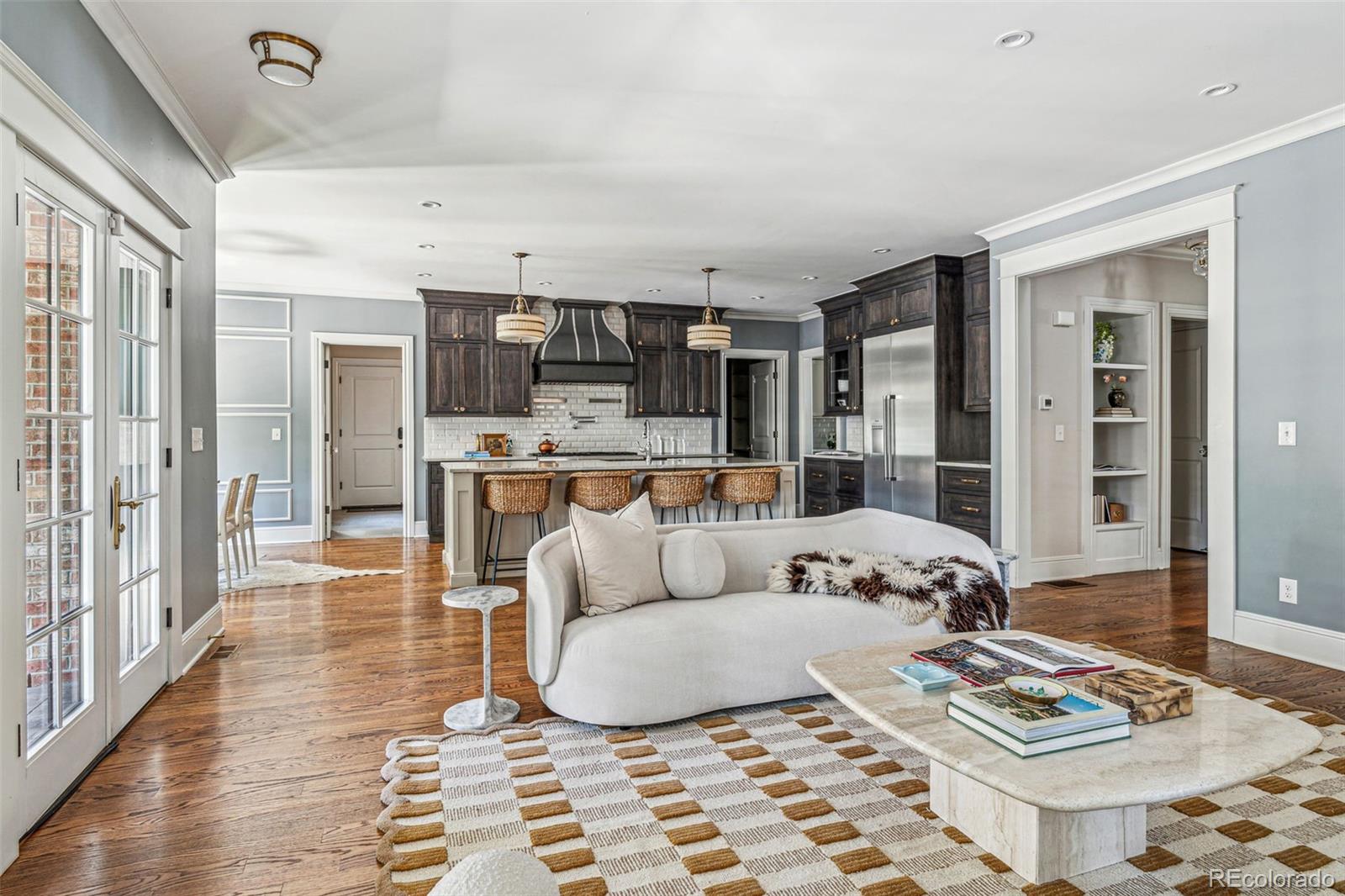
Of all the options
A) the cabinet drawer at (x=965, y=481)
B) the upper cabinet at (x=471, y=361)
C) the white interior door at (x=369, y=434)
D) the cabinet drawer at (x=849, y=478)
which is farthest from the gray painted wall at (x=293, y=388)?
the cabinet drawer at (x=965, y=481)

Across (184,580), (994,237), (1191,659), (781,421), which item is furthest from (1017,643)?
(781,421)

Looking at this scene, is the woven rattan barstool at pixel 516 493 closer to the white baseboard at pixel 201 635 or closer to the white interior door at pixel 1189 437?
the white baseboard at pixel 201 635

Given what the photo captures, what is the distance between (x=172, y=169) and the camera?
349 centimetres

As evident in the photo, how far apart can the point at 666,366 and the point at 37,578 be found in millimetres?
6920

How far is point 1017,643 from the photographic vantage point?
2.38m

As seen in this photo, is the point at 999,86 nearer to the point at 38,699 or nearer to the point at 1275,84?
the point at 1275,84

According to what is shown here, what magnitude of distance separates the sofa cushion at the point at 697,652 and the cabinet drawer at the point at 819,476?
5.19m

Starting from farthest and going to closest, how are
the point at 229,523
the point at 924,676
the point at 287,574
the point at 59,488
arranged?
1. the point at 287,574
2. the point at 229,523
3. the point at 59,488
4. the point at 924,676

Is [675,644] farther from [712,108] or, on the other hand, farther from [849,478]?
[849,478]

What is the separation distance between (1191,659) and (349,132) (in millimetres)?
4959

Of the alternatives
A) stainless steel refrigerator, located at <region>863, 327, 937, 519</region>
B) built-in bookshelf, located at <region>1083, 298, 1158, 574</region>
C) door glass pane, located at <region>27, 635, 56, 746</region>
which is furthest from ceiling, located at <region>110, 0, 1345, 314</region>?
door glass pane, located at <region>27, 635, 56, 746</region>

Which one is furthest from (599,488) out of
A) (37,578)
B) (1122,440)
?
(1122,440)

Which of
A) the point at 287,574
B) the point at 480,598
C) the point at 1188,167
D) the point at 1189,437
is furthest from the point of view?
the point at 1189,437

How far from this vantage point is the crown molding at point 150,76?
8.62 ft
